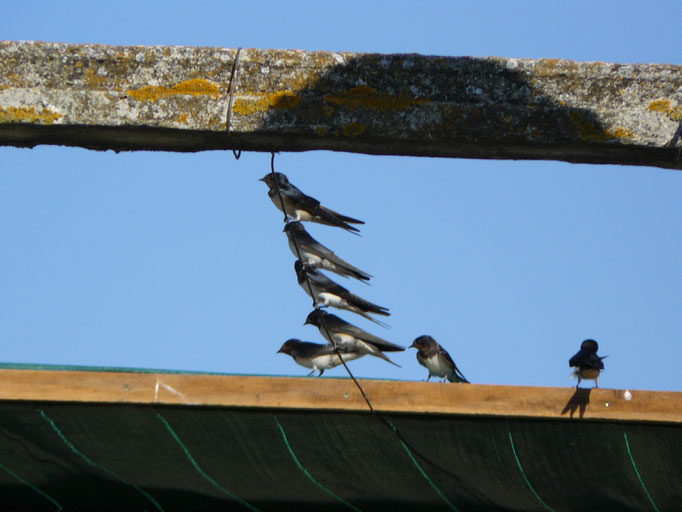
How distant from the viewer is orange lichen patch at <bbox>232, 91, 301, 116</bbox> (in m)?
2.63

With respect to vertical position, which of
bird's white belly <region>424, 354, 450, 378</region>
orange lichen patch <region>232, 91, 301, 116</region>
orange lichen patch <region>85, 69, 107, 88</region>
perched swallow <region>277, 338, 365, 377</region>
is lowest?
orange lichen patch <region>232, 91, 301, 116</region>

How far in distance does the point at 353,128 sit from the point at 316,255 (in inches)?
74.0

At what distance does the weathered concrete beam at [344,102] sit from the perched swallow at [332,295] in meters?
0.86

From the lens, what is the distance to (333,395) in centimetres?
268

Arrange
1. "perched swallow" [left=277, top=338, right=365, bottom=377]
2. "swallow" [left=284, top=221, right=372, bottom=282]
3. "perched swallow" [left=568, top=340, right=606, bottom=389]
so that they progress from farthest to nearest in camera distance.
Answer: "perched swallow" [left=277, top=338, right=365, bottom=377] < "perched swallow" [left=568, top=340, right=606, bottom=389] < "swallow" [left=284, top=221, right=372, bottom=282]

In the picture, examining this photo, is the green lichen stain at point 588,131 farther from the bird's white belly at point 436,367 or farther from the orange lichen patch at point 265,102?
the bird's white belly at point 436,367

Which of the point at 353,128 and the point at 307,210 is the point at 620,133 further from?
the point at 307,210

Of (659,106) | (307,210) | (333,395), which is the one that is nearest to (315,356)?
(307,210)

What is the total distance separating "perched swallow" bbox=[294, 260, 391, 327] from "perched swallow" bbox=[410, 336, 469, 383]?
330 cm

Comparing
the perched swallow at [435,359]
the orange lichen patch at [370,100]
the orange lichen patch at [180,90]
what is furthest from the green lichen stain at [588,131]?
the perched swallow at [435,359]

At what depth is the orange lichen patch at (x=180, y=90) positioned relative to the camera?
2643 millimetres

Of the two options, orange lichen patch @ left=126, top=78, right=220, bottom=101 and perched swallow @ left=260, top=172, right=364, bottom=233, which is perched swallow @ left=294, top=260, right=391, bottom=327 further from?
orange lichen patch @ left=126, top=78, right=220, bottom=101

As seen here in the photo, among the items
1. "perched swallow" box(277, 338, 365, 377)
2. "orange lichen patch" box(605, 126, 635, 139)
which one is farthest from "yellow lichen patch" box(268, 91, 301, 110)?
"perched swallow" box(277, 338, 365, 377)

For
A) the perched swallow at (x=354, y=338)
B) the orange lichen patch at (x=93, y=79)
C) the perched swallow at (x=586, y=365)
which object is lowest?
the orange lichen patch at (x=93, y=79)
